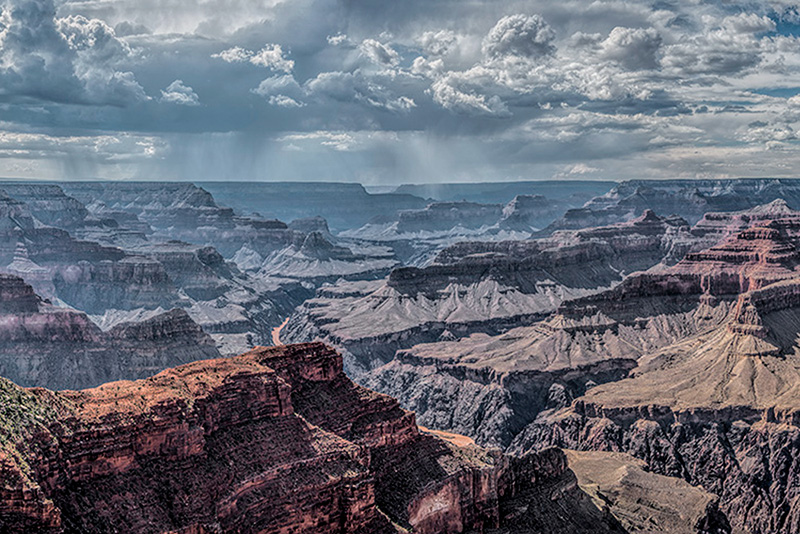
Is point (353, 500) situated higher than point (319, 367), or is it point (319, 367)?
point (319, 367)


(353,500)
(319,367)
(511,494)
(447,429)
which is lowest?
(447,429)

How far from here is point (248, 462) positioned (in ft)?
208

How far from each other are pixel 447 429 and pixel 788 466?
57.7 m

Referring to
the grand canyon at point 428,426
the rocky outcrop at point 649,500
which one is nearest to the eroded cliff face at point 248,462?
the grand canyon at point 428,426

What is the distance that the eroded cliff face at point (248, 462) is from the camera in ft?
181

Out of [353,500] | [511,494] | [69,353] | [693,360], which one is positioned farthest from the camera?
[69,353]

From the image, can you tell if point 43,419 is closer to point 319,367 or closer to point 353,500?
point 353,500

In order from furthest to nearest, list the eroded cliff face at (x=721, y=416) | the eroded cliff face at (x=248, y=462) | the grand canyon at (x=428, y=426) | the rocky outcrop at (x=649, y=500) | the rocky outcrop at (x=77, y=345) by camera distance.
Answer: the rocky outcrop at (x=77, y=345)
the eroded cliff face at (x=721, y=416)
the rocky outcrop at (x=649, y=500)
the grand canyon at (x=428, y=426)
the eroded cliff face at (x=248, y=462)

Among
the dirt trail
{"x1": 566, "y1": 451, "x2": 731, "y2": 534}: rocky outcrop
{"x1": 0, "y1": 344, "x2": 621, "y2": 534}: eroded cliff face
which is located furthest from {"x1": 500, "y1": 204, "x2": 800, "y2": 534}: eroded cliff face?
{"x1": 0, "y1": 344, "x2": 621, "y2": 534}: eroded cliff face

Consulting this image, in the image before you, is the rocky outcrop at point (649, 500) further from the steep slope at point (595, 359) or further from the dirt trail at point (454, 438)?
the dirt trail at point (454, 438)

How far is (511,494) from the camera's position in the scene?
284 feet

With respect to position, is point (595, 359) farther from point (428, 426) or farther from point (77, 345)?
point (77, 345)

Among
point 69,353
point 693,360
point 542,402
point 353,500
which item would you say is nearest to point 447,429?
point 542,402

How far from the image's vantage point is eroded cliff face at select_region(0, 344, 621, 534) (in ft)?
181
